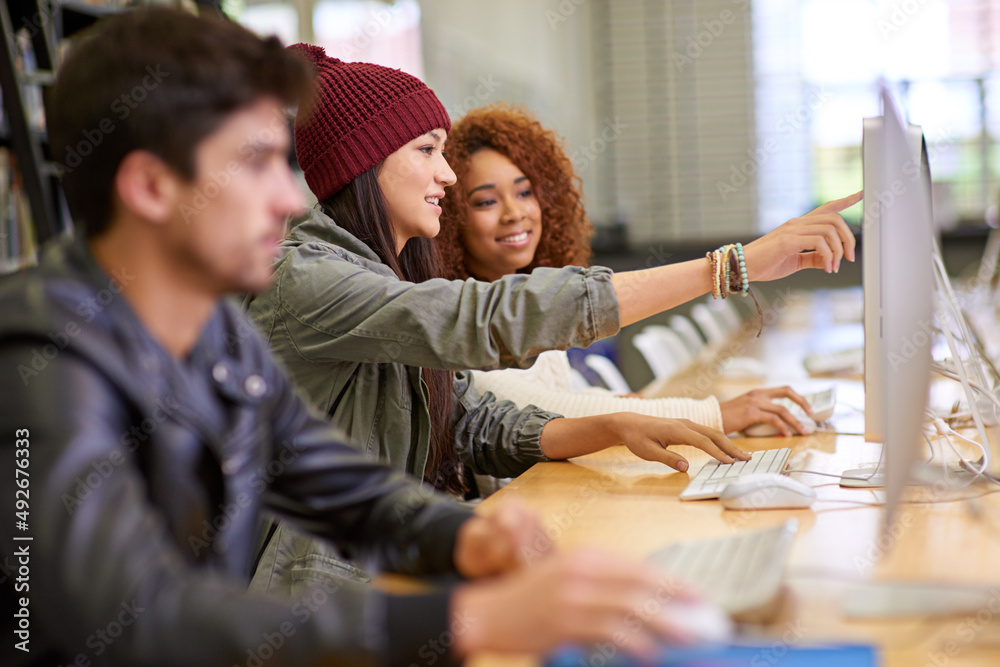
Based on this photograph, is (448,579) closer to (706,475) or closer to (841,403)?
(706,475)

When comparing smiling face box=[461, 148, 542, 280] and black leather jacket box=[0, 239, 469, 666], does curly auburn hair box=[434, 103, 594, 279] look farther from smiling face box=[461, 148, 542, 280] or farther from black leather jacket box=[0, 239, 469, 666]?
black leather jacket box=[0, 239, 469, 666]

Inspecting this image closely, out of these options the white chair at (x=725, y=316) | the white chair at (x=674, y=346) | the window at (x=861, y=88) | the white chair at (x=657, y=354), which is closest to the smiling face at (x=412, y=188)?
the white chair at (x=657, y=354)

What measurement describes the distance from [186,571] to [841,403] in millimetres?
1837

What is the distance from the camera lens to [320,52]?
1.75 metres

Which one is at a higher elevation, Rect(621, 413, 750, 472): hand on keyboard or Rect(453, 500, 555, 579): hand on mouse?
Rect(453, 500, 555, 579): hand on mouse

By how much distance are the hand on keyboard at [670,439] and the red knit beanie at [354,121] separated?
0.64m

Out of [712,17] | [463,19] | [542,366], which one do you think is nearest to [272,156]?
[542,366]

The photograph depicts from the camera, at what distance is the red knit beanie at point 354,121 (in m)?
1.63

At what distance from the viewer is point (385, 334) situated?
1.32 meters

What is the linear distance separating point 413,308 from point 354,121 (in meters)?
0.50

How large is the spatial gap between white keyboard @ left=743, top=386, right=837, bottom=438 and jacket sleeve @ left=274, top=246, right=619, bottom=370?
2.29ft

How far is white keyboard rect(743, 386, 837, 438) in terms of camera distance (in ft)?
6.08

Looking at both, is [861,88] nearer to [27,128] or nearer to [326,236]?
[27,128]

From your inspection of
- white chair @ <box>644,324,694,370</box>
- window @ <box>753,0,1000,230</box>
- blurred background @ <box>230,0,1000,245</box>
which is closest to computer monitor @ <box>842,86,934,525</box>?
white chair @ <box>644,324,694,370</box>
